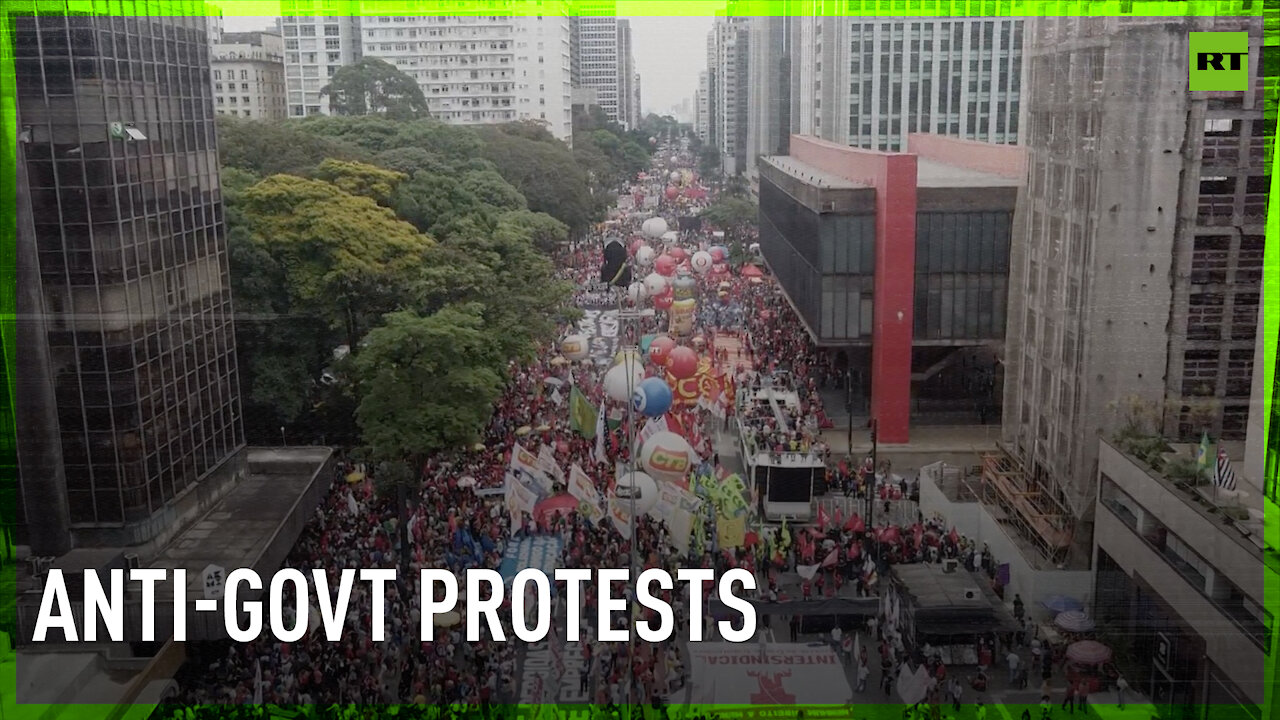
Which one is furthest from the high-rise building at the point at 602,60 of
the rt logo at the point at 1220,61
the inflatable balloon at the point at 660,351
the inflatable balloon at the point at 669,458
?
the rt logo at the point at 1220,61

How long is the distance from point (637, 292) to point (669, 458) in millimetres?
7390

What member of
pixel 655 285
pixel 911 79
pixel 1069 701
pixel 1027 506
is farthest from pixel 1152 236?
pixel 911 79

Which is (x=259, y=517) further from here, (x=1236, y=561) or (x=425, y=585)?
(x=1236, y=561)

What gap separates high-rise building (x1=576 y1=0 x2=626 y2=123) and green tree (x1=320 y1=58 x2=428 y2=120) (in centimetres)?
902

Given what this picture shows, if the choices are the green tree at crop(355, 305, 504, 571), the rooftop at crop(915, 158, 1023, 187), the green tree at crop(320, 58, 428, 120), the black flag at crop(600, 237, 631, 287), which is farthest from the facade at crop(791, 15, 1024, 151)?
the green tree at crop(355, 305, 504, 571)

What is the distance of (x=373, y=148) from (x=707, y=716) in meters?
11.9

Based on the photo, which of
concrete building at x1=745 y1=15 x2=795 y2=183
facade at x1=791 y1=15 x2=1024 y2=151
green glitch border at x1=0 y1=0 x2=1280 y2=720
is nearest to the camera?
green glitch border at x1=0 y1=0 x2=1280 y2=720

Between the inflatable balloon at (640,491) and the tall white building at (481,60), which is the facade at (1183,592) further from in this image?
the tall white building at (481,60)

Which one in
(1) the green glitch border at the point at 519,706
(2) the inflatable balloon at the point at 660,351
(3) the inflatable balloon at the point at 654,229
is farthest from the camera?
(3) the inflatable balloon at the point at 654,229

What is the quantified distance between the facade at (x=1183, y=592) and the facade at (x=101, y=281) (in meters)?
5.58

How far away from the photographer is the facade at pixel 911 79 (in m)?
18.1

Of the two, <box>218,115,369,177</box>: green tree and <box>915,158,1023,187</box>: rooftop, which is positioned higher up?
<box>218,115,369,177</box>: green tree

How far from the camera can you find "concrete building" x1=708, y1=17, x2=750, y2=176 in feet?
112

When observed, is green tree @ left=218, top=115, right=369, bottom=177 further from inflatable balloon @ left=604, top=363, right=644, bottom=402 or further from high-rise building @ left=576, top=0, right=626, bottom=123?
high-rise building @ left=576, top=0, right=626, bottom=123
